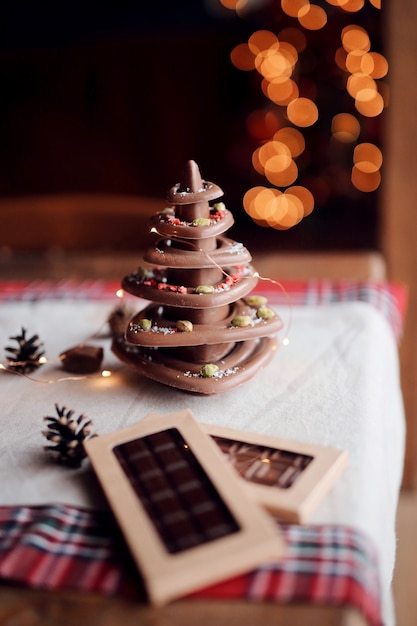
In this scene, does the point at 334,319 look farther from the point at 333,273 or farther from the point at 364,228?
the point at 364,228

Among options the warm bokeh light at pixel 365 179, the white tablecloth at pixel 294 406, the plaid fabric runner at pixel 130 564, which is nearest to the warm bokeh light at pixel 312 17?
the warm bokeh light at pixel 365 179

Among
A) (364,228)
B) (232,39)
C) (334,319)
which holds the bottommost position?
(364,228)

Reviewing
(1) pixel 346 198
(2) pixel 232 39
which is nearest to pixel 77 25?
(2) pixel 232 39

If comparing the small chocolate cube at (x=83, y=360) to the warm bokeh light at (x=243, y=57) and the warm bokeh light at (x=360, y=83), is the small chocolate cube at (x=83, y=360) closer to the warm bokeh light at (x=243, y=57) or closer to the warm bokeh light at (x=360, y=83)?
the warm bokeh light at (x=360, y=83)

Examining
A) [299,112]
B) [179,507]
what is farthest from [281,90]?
[179,507]

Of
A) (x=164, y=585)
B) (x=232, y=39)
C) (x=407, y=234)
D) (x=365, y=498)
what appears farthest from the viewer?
(x=232, y=39)
